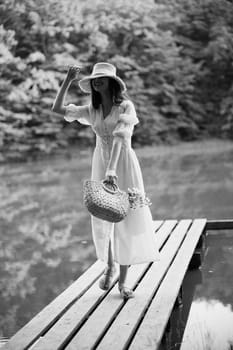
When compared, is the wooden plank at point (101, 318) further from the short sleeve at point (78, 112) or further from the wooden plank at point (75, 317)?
the short sleeve at point (78, 112)

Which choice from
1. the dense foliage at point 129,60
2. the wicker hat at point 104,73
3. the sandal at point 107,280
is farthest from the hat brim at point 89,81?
the dense foliage at point 129,60

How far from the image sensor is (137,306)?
91.1 inches

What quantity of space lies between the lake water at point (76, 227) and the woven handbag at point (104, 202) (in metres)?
0.53

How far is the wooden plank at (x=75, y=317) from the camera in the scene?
198 cm

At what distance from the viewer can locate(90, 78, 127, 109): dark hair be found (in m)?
2.52

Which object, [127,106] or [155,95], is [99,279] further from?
[155,95]

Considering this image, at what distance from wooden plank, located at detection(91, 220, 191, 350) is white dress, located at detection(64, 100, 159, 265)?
151mm

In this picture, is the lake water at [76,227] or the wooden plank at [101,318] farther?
the lake water at [76,227]

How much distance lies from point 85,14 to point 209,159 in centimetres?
545

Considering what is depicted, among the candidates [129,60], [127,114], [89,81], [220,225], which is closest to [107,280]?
[127,114]

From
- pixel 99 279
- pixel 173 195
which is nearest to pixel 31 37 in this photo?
pixel 173 195

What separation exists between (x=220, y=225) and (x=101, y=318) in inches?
86.9

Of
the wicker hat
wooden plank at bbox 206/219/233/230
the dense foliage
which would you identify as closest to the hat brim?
the wicker hat

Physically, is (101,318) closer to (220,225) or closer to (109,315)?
(109,315)
